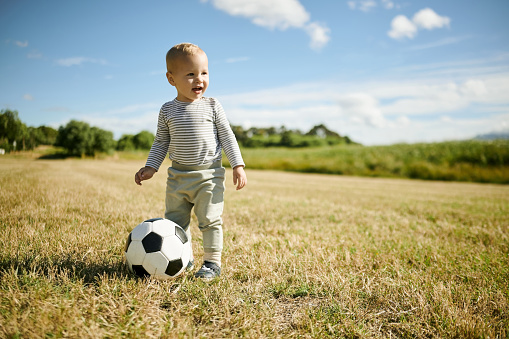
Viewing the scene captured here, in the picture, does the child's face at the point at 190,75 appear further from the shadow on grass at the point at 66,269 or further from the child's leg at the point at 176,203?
the shadow on grass at the point at 66,269

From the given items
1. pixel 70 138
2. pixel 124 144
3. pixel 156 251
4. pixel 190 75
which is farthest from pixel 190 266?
pixel 124 144

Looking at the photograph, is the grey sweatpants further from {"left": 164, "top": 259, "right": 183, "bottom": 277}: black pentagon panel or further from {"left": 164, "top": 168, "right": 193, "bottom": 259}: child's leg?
{"left": 164, "top": 259, "right": 183, "bottom": 277}: black pentagon panel

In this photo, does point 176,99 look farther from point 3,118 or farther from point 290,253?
point 3,118

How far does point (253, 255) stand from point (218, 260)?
1.40 feet

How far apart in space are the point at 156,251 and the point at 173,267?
182 mm

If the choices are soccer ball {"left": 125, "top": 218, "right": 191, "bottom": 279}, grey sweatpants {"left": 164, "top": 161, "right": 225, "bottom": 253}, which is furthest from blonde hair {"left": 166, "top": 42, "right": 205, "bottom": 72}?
soccer ball {"left": 125, "top": 218, "right": 191, "bottom": 279}

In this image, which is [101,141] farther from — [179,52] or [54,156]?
[179,52]

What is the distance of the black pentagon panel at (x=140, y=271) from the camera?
2.27m

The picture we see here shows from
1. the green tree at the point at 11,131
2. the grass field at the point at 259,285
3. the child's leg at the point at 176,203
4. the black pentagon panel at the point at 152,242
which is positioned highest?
the green tree at the point at 11,131

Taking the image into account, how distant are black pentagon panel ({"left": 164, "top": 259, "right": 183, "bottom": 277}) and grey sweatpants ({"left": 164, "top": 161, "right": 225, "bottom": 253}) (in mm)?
387

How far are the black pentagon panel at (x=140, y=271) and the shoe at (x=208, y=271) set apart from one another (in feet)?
1.33

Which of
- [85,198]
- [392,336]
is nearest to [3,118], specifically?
[85,198]

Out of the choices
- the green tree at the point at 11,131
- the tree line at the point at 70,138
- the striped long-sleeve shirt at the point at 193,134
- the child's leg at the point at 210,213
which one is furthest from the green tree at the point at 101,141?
the child's leg at the point at 210,213

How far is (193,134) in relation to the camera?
105 inches
